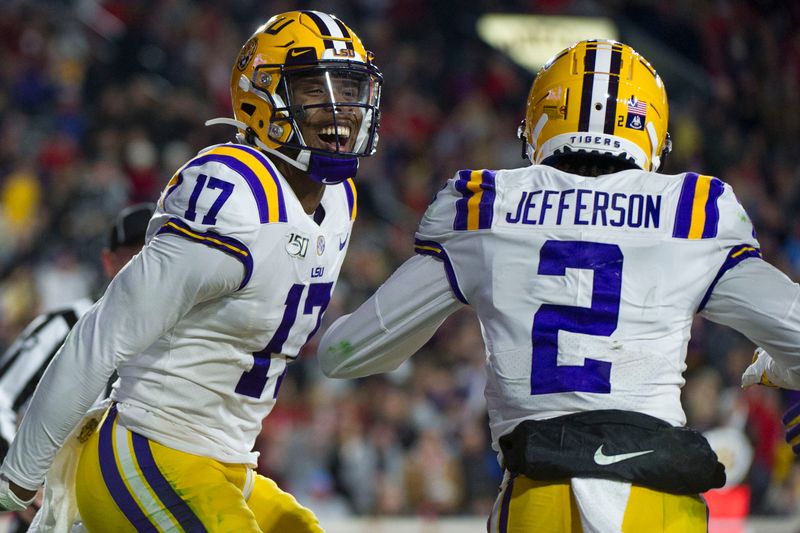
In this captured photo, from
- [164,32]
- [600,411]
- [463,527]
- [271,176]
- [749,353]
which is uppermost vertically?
[164,32]

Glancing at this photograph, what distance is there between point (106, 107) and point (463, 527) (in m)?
5.14

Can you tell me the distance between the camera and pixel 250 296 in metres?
2.94

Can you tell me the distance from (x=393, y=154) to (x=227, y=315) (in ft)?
25.8

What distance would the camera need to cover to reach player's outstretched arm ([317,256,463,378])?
2.67 m

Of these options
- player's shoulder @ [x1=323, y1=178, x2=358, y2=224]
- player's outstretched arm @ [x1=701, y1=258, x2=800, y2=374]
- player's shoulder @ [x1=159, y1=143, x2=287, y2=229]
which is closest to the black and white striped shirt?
player's shoulder @ [x1=323, y1=178, x2=358, y2=224]

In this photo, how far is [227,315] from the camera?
293cm

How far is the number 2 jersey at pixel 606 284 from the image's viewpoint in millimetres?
2496

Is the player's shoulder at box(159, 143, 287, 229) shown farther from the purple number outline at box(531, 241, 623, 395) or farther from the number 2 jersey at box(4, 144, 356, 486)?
the purple number outline at box(531, 241, 623, 395)

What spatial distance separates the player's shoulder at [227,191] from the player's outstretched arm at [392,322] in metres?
0.35

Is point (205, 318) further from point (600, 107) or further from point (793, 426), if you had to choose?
point (793, 426)

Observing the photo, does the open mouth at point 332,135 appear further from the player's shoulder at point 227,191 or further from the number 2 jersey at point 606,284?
the number 2 jersey at point 606,284

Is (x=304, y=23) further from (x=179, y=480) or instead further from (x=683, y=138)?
(x=683, y=138)

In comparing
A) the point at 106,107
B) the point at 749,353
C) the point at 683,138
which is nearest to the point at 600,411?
the point at 749,353

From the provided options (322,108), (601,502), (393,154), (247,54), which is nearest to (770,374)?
(601,502)
